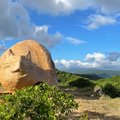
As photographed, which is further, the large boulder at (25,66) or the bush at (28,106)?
the large boulder at (25,66)

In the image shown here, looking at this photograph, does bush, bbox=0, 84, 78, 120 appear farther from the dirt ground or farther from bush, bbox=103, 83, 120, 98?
bush, bbox=103, 83, 120, 98

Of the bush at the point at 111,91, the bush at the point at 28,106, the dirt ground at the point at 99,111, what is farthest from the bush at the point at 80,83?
the bush at the point at 28,106

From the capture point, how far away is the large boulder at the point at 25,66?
16.1m

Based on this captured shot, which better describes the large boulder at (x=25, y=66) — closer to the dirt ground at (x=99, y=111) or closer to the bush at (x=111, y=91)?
the dirt ground at (x=99, y=111)

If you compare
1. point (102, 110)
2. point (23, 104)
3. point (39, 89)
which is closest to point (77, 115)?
point (102, 110)

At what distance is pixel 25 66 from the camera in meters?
16.2

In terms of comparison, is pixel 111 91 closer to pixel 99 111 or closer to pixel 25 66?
pixel 99 111

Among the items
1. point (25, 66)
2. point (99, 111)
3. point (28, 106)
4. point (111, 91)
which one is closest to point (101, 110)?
point (99, 111)

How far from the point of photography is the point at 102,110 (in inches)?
616

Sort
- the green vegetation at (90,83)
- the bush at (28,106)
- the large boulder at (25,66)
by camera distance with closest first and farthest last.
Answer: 1. the bush at (28,106)
2. the large boulder at (25,66)
3. the green vegetation at (90,83)

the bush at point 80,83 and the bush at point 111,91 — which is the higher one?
the bush at point 80,83

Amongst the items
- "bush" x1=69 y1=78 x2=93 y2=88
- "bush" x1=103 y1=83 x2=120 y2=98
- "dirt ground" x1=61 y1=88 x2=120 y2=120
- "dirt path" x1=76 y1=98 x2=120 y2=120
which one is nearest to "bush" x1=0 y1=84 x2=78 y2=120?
"dirt ground" x1=61 y1=88 x2=120 y2=120

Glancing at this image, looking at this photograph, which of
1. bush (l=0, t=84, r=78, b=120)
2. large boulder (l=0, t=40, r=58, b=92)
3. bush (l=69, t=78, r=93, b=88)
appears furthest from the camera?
bush (l=69, t=78, r=93, b=88)

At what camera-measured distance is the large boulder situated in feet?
52.9
